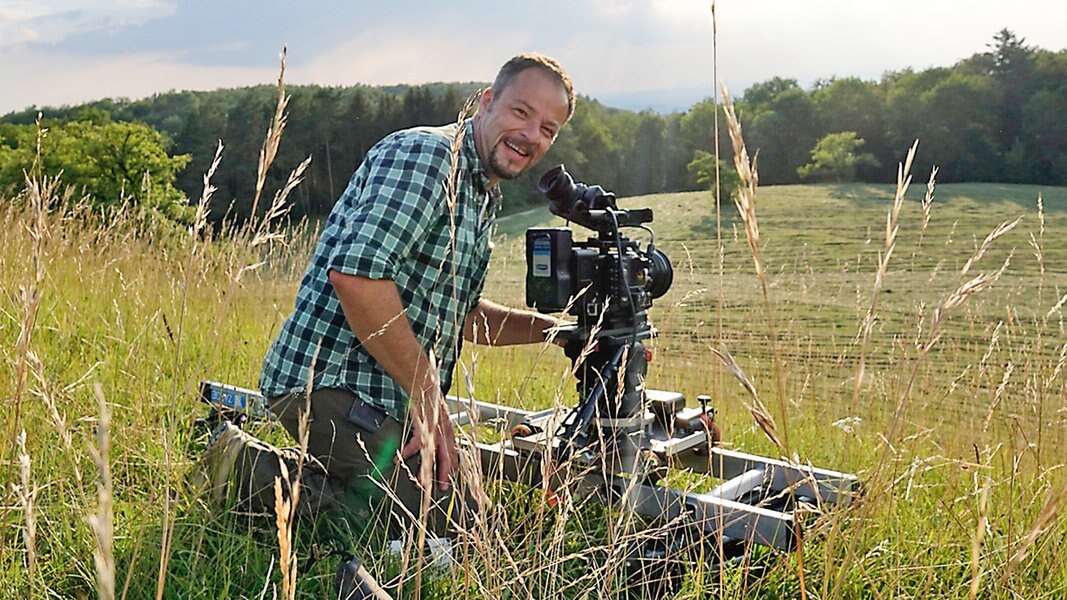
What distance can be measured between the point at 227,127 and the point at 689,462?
25.7 metres

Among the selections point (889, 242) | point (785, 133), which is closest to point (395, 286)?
point (889, 242)

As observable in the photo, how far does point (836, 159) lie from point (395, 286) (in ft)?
113

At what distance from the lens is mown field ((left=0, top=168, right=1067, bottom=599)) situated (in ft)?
3.80

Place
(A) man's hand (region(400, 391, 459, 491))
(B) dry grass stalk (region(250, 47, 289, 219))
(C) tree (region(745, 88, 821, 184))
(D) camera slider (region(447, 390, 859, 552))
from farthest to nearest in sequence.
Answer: (C) tree (region(745, 88, 821, 184)) < (D) camera slider (region(447, 390, 859, 552)) < (A) man's hand (region(400, 391, 459, 491)) < (B) dry grass stalk (region(250, 47, 289, 219))

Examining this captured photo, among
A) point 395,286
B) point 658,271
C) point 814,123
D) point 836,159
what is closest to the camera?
point 395,286

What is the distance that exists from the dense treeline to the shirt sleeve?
2611cm

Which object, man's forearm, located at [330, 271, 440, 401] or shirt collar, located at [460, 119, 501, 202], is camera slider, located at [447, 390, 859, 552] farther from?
shirt collar, located at [460, 119, 501, 202]

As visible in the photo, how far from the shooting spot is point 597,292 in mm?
2307

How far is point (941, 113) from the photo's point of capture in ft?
105

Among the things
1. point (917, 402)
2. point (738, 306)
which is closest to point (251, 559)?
point (738, 306)

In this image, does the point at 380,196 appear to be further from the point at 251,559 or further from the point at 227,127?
the point at 227,127

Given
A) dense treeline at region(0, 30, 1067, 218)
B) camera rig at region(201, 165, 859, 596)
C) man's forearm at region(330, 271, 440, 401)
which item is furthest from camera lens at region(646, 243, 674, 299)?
dense treeline at region(0, 30, 1067, 218)

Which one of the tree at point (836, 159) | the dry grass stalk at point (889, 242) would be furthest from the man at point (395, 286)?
the tree at point (836, 159)

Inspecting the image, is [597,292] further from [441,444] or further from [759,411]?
[759,411]
